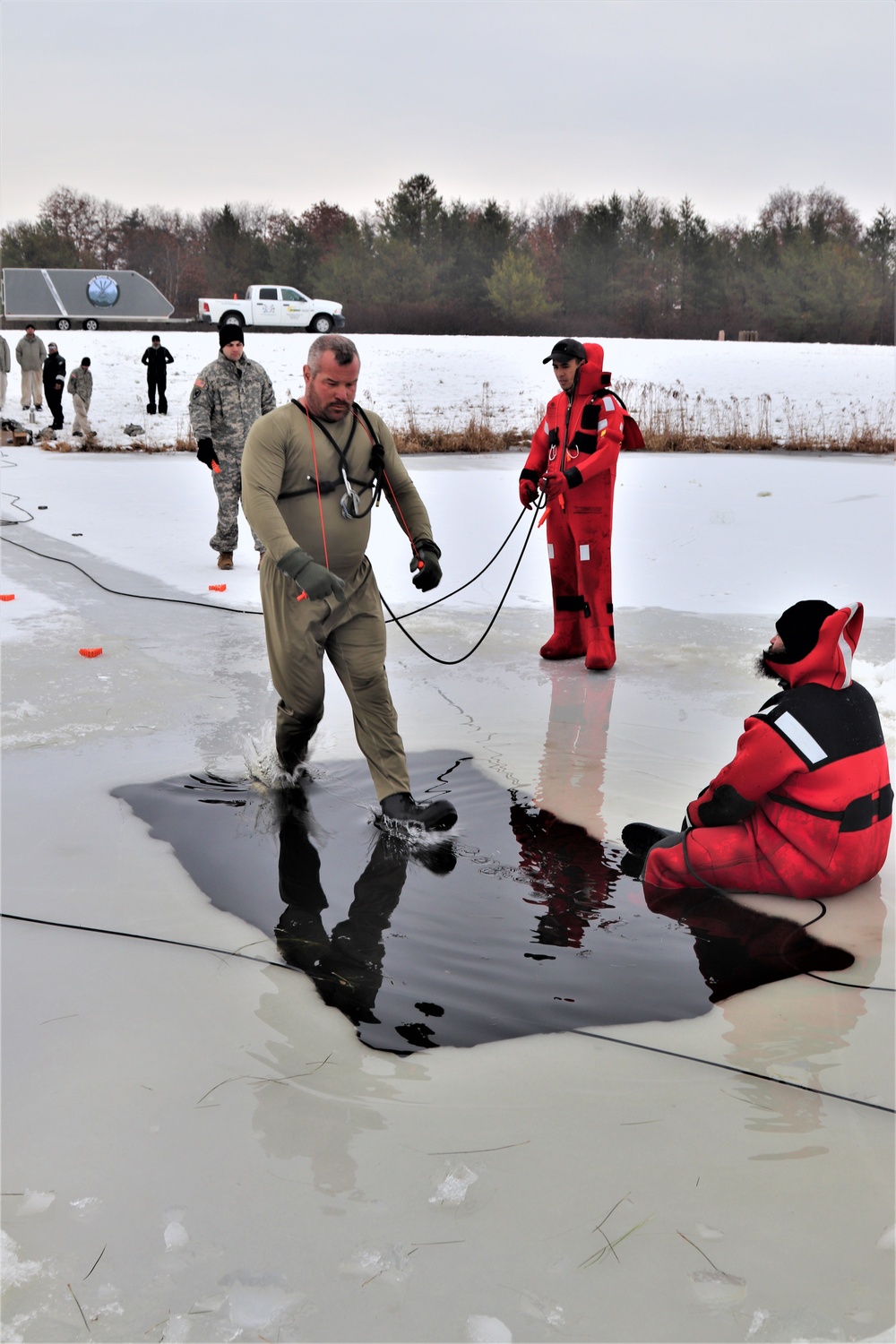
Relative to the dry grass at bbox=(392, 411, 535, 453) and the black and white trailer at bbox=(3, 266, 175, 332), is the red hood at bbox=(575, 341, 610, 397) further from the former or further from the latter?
the black and white trailer at bbox=(3, 266, 175, 332)

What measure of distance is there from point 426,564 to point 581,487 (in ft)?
7.33

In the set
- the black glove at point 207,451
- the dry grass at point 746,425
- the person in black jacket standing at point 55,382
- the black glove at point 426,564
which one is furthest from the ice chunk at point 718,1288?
the person in black jacket standing at point 55,382

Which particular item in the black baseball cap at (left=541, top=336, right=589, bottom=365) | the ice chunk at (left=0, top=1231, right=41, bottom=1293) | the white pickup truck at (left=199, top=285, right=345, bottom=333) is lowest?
the ice chunk at (left=0, top=1231, right=41, bottom=1293)

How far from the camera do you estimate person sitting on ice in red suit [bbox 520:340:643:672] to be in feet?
19.5

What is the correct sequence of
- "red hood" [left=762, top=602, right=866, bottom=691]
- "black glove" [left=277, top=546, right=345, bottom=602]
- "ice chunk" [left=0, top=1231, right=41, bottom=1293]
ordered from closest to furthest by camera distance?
"ice chunk" [left=0, top=1231, right=41, bottom=1293] < "red hood" [left=762, top=602, right=866, bottom=691] < "black glove" [left=277, top=546, right=345, bottom=602]

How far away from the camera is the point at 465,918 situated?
3.32 metres

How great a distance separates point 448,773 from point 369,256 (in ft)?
137

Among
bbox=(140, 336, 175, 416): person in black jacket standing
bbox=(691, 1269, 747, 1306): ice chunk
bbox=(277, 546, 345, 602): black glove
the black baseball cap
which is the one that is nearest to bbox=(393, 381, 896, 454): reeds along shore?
bbox=(140, 336, 175, 416): person in black jacket standing

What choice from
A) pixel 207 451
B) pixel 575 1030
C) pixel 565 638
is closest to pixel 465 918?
pixel 575 1030

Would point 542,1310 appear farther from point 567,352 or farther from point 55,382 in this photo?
point 55,382

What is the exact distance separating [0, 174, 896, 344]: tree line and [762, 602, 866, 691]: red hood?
35.9 m

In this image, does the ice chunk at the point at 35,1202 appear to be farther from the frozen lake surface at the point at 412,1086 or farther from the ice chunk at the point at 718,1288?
the ice chunk at the point at 718,1288

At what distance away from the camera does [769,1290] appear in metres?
1.95

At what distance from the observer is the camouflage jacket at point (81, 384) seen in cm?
1666
